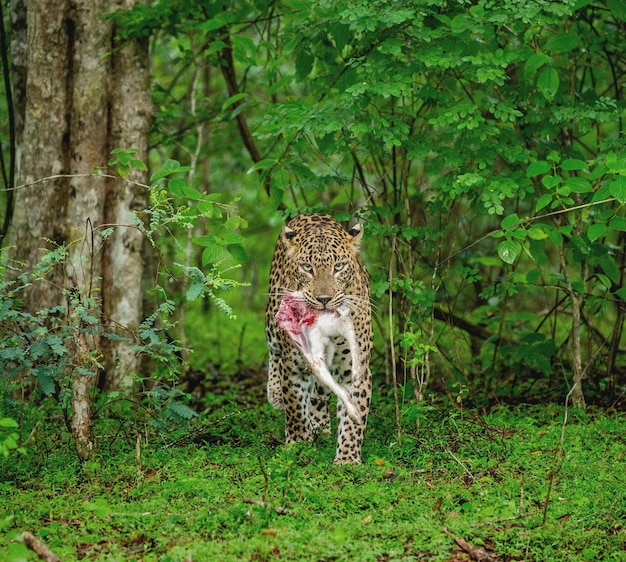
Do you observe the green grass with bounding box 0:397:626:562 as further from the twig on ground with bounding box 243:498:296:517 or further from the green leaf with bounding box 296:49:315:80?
the green leaf with bounding box 296:49:315:80

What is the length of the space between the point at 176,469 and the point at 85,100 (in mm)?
4152

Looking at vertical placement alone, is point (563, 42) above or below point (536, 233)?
above

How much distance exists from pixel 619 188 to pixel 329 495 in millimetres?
2972

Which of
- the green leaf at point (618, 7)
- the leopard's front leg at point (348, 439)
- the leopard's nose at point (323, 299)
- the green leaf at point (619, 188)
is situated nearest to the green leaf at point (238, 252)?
the leopard's nose at point (323, 299)

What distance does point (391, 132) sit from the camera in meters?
7.21

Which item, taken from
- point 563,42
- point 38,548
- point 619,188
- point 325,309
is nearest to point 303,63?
point 563,42

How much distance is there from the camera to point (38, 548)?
4801 millimetres

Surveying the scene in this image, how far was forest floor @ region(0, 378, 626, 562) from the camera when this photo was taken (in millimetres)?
5066

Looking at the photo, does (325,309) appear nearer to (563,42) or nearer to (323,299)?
(323,299)

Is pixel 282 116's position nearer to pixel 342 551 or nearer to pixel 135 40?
pixel 135 40

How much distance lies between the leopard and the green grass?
11.0 inches

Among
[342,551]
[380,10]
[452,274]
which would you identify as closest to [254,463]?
[342,551]

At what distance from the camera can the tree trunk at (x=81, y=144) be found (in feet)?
28.8

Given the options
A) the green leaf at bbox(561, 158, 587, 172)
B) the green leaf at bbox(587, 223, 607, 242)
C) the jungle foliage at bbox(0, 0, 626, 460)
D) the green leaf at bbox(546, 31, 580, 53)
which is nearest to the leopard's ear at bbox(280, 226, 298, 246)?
the jungle foliage at bbox(0, 0, 626, 460)
